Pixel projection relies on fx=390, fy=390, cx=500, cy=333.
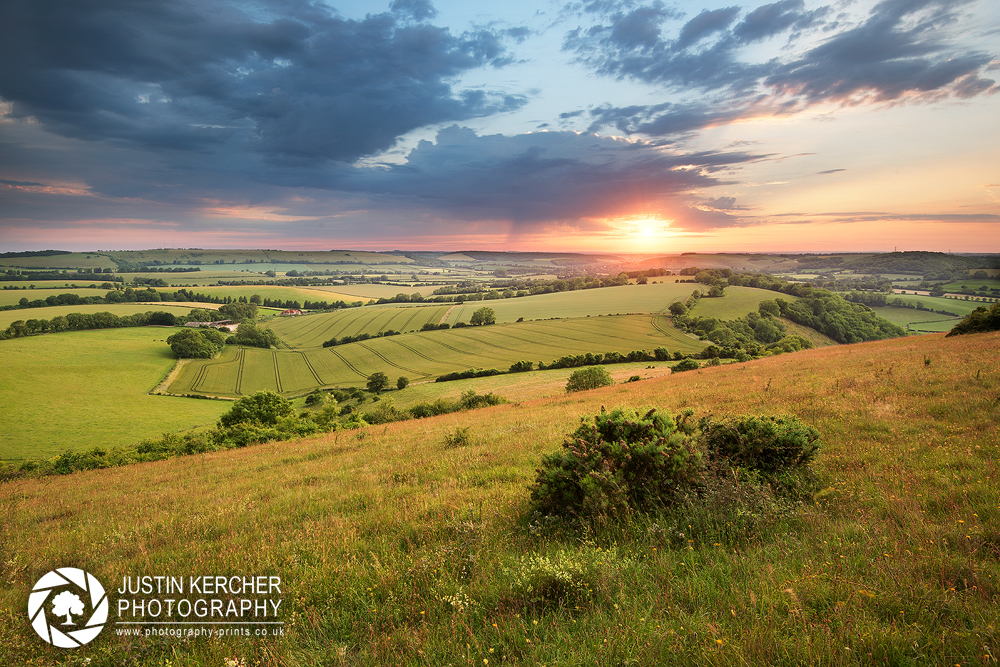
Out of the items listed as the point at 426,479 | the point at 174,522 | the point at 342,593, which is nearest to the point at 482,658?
the point at 342,593

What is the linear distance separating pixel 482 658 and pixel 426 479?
236 inches

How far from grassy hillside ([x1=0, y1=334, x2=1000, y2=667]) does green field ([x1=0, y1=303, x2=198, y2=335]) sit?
136m

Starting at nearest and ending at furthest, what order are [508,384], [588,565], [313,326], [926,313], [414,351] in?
[588,565] < [508,384] < [414,351] < [926,313] < [313,326]

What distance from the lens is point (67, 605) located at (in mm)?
4293

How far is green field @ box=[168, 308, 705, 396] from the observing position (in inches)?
2928

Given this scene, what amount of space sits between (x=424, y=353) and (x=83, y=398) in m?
54.0

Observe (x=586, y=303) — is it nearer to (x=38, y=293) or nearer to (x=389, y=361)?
(x=389, y=361)

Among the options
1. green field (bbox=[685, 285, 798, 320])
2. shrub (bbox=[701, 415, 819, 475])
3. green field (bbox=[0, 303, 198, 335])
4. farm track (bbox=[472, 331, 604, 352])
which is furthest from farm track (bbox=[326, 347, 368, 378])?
green field (bbox=[685, 285, 798, 320])

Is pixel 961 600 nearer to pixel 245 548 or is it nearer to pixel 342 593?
pixel 342 593

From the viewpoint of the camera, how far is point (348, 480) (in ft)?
30.7

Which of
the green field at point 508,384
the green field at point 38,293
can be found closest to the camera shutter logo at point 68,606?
the green field at point 508,384

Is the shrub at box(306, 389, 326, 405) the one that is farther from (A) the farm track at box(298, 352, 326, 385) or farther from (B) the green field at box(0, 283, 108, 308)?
(B) the green field at box(0, 283, 108, 308)

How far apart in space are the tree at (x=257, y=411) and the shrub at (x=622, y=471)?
36.4 m

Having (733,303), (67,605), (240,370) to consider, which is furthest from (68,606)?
(733,303)
